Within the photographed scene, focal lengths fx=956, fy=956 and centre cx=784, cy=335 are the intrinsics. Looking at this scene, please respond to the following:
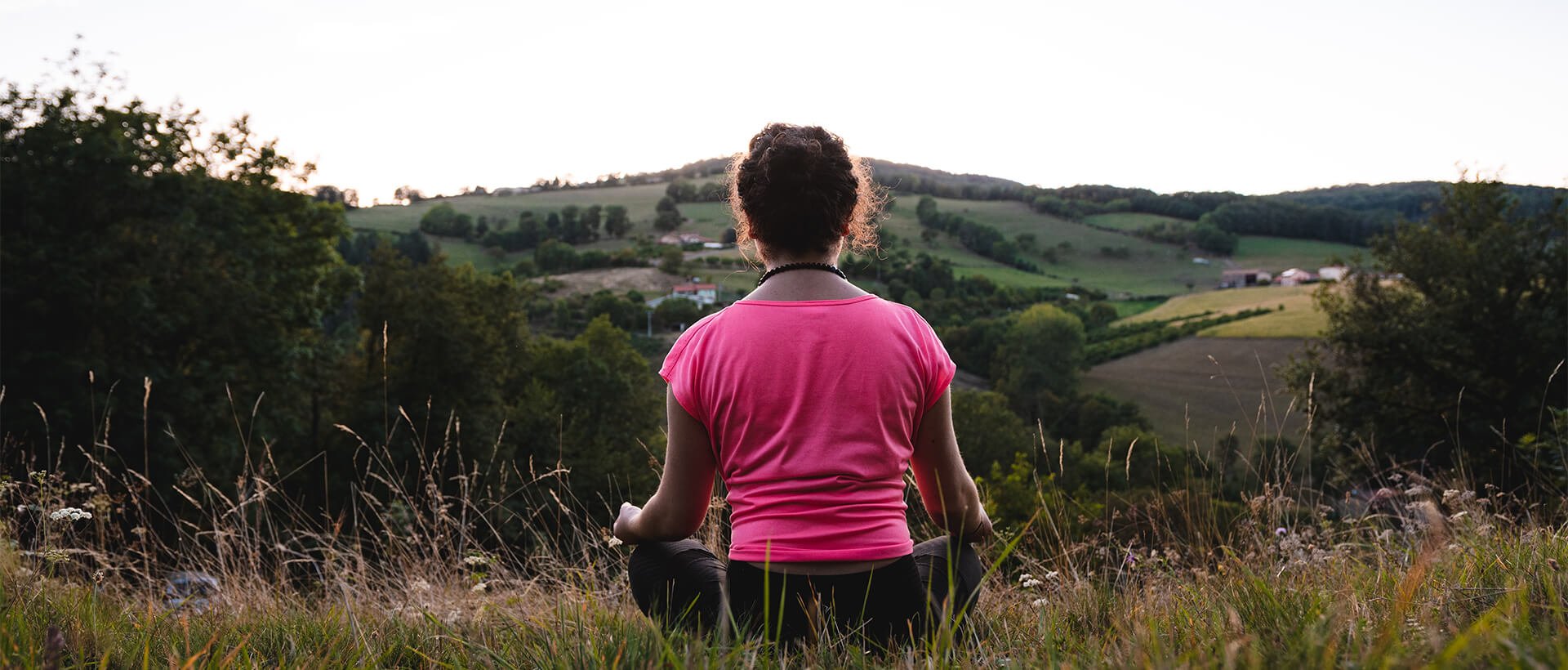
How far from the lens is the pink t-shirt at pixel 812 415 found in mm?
2098

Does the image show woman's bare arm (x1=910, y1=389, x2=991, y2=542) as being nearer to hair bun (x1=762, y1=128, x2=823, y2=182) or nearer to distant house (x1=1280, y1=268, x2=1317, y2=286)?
hair bun (x1=762, y1=128, x2=823, y2=182)

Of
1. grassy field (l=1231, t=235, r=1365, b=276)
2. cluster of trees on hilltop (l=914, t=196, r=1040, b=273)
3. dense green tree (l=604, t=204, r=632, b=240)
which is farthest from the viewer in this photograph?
dense green tree (l=604, t=204, r=632, b=240)

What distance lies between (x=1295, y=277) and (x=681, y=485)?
88.0 m

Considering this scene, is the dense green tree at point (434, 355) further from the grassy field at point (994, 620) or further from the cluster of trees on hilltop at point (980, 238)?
the cluster of trees on hilltop at point (980, 238)

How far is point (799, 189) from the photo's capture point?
7.40 ft

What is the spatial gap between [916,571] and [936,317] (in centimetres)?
6216

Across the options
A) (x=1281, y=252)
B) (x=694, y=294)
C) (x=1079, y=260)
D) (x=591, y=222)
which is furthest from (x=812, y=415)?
(x=1281, y=252)

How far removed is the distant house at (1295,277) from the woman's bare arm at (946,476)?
84522 mm

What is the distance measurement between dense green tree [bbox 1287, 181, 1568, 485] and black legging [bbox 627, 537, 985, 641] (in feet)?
72.2

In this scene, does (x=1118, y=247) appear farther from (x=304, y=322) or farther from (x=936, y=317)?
(x=304, y=322)

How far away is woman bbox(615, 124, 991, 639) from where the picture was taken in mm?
2104

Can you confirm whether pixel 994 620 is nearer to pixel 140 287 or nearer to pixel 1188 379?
pixel 140 287

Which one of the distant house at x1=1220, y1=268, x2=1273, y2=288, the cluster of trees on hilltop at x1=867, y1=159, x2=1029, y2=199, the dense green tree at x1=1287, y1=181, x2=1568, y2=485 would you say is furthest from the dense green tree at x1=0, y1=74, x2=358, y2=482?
the cluster of trees on hilltop at x1=867, y1=159, x2=1029, y2=199

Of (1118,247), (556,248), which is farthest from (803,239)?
(1118,247)
